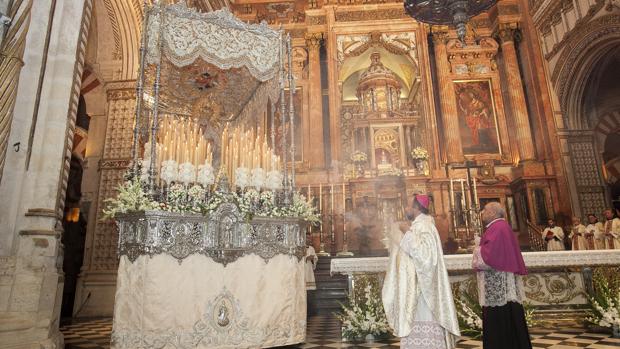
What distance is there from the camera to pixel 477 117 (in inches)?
560

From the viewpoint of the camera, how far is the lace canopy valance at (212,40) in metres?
5.29

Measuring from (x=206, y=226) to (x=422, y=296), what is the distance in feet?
8.36

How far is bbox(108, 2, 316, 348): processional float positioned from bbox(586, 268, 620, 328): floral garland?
12.9 ft

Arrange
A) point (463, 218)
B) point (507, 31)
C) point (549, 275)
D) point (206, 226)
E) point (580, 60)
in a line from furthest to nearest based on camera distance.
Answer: point (507, 31)
point (580, 60)
point (463, 218)
point (549, 275)
point (206, 226)

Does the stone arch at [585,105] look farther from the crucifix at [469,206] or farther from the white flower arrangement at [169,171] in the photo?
the white flower arrangement at [169,171]

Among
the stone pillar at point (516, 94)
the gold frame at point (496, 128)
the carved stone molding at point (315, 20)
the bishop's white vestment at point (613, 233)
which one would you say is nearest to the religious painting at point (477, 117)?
the gold frame at point (496, 128)

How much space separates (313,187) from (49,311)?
364 inches

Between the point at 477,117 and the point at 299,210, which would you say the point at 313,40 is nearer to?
the point at 477,117

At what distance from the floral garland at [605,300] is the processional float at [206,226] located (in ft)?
12.9

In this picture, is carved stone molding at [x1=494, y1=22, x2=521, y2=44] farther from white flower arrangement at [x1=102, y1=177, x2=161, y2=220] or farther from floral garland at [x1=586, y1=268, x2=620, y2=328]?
white flower arrangement at [x1=102, y1=177, x2=161, y2=220]

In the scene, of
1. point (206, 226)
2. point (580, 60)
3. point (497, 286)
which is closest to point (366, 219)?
point (580, 60)

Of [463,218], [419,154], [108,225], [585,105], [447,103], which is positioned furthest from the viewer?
[447,103]

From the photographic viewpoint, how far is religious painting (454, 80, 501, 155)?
45.8 feet

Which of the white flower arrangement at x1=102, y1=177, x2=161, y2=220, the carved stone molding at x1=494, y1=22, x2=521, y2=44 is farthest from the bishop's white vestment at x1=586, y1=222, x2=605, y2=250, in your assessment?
the white flower arrangement at x1=102, y1=177, x2=161, y2=220
